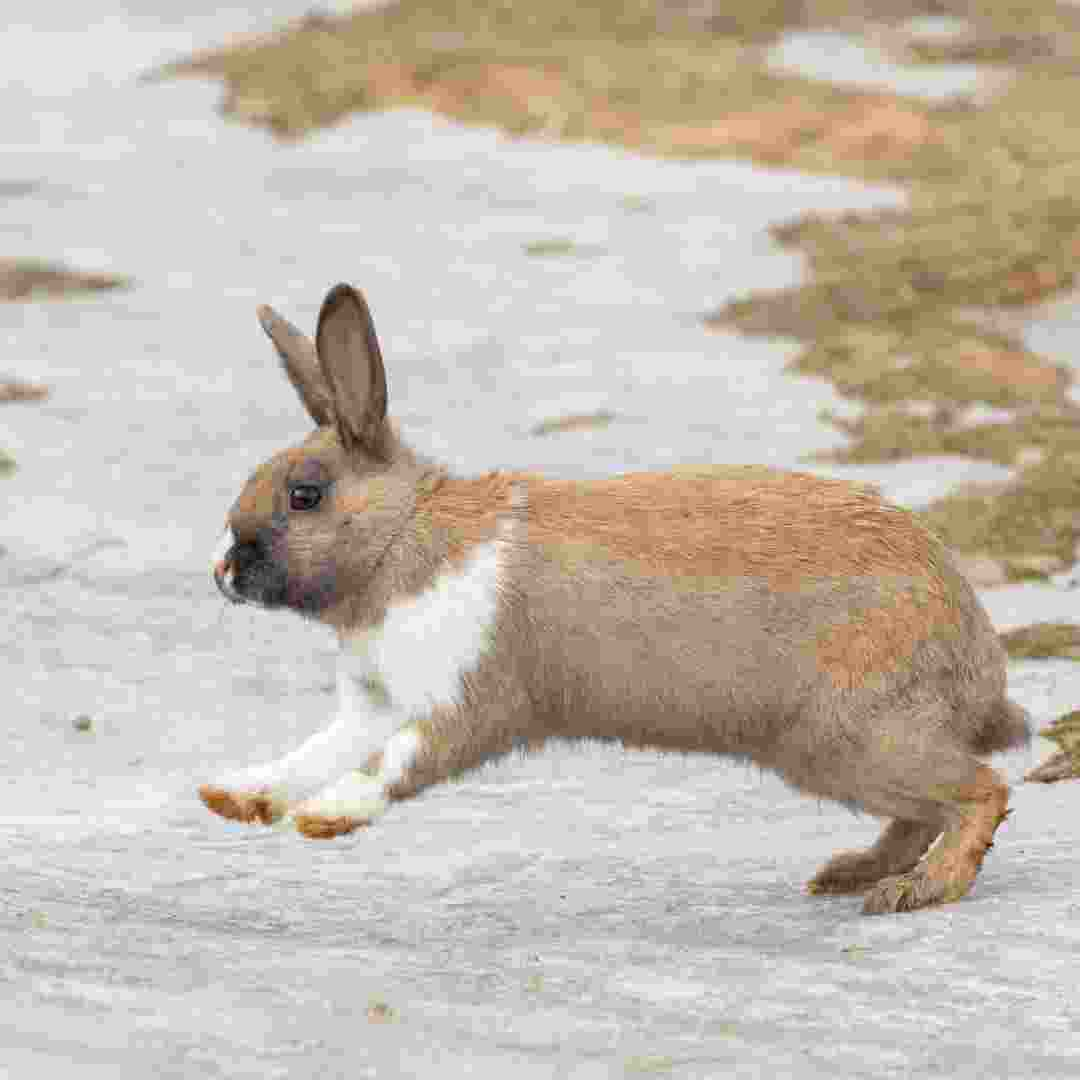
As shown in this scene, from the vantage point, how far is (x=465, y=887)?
6.21 m

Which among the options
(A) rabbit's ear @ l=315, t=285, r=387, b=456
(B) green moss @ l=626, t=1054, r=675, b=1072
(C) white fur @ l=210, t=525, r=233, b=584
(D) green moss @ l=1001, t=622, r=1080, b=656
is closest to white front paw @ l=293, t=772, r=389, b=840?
(C) white fur @ l=210, t=525, r=233, b=584

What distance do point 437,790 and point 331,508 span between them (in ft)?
4.30

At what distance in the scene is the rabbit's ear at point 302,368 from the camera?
6344mm

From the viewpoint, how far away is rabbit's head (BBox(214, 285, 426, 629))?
6.08 meters

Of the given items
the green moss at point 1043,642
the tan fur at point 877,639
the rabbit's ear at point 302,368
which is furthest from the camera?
the green moss at point 1043,642

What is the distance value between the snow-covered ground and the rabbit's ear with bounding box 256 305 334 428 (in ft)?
3.90

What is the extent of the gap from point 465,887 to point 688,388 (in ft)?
19.8

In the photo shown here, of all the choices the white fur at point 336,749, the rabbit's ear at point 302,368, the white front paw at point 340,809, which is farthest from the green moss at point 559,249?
the white front paw at point 340,809

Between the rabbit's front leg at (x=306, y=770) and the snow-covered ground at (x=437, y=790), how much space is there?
25cm

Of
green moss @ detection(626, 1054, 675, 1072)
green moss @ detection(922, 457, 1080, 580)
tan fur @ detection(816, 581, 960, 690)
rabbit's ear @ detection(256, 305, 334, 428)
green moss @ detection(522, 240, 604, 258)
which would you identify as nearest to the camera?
green moss @ detection(626, 1054, 675, 1072)

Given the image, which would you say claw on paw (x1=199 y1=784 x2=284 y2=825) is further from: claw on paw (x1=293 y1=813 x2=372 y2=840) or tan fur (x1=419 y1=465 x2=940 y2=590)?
tan fur (x1=419 y1=465 x2=940 y2=590)

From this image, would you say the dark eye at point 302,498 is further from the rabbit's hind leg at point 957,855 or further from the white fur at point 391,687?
the rabbit's hind leg at point 957,855

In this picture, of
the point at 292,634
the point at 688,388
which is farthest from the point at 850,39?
the point at 292,634

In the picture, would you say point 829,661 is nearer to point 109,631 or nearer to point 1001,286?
point 109,631
